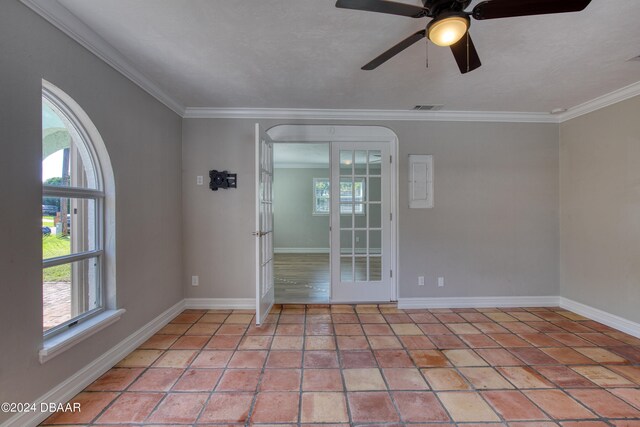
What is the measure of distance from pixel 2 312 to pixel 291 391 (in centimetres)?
166

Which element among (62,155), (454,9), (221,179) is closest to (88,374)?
(62,155)

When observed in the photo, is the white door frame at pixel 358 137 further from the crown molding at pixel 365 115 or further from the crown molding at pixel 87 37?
the crown molding at pixel 87 37

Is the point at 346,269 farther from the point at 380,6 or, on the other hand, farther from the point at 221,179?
the point at 380,6

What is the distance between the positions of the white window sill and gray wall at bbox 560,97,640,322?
15.4ft

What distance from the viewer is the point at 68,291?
6.66 ft

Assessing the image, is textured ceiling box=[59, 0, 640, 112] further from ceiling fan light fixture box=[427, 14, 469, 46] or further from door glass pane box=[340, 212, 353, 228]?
door glass pane box=[340, 212, 353, 228]

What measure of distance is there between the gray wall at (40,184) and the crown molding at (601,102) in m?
4.58

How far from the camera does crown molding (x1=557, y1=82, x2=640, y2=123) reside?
2766mm

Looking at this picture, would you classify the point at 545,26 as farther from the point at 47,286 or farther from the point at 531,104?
the point at 47,286

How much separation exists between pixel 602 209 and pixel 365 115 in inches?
109

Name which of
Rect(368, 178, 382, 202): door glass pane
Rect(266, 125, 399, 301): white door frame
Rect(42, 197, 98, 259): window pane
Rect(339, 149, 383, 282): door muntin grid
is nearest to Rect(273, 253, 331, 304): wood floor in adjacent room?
Rect(339, 149, 383, 282): door muntin grid

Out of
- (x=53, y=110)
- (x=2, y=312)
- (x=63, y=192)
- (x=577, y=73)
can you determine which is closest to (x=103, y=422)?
(x=2, y=312)

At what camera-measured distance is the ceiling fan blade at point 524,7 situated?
132 cm

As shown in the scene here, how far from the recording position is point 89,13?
1.78m
